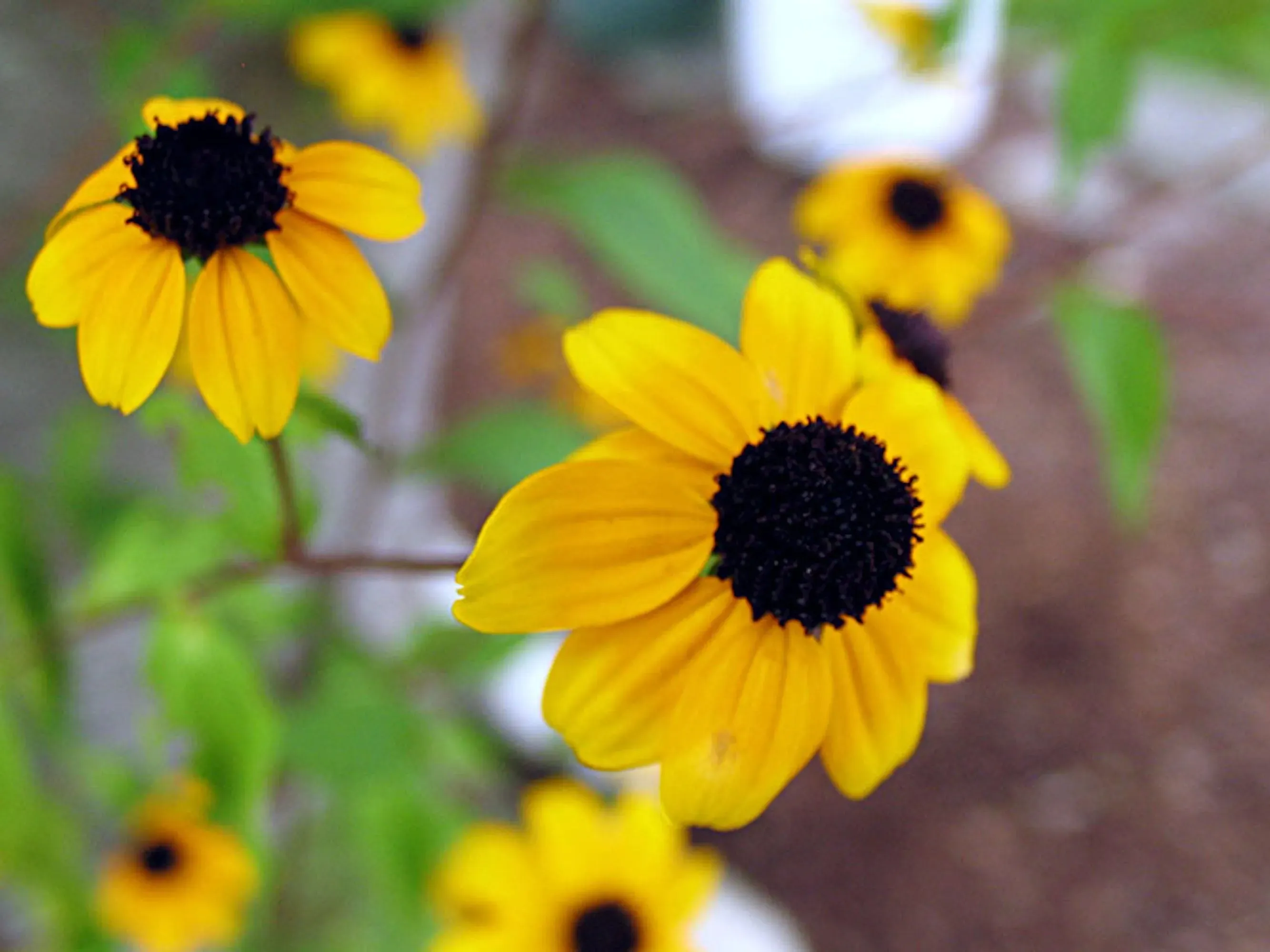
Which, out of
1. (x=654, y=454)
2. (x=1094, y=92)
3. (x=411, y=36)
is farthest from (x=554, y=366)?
(x=654, y=454)

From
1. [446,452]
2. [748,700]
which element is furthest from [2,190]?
[748,700]

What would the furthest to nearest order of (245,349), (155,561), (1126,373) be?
(1126,373) → (155,561) → (245,349)

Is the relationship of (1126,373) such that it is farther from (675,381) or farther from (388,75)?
(388,75)

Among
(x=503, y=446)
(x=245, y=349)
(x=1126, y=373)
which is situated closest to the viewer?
(x=245, y=349)

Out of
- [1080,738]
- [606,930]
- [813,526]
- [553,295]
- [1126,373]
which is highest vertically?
[813,526]

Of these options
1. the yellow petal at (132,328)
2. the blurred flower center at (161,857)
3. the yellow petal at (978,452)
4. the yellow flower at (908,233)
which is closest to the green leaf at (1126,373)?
the yellow flower at (908,233)

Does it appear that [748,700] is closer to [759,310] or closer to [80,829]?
[759,310]

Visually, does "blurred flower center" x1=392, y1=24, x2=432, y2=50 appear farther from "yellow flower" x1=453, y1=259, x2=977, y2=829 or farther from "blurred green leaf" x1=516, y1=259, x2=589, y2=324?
"yellow flower" x1=453, y1=259, x2=977, y2=829

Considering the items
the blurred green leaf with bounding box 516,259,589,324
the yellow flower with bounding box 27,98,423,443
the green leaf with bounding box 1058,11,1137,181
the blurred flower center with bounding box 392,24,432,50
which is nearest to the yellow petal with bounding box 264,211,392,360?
the yellow flower with bounding box 27,98,423,443
